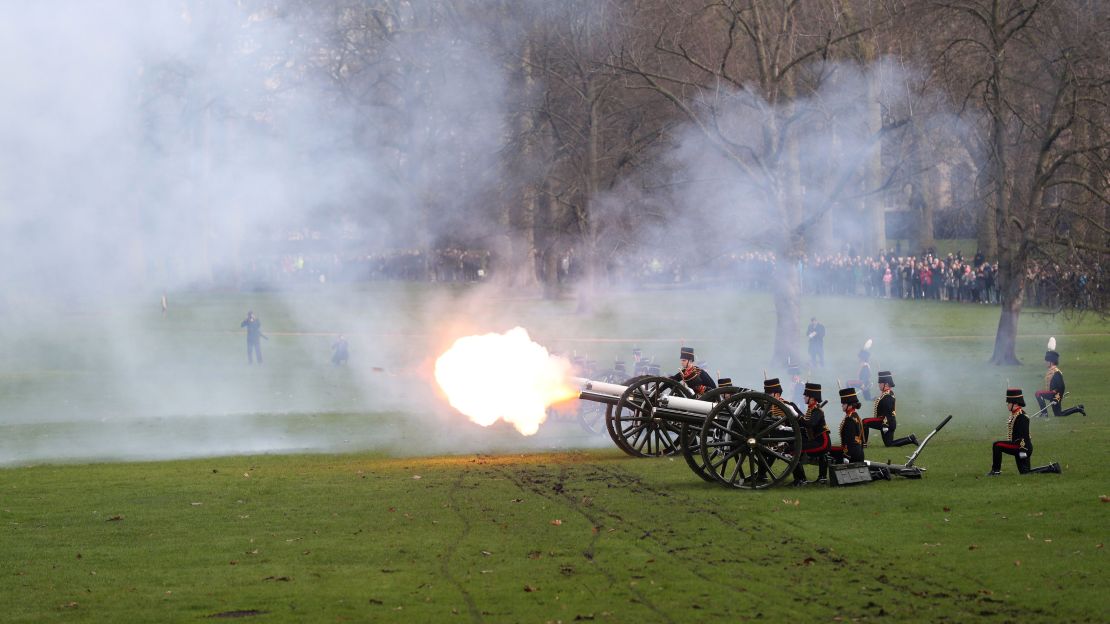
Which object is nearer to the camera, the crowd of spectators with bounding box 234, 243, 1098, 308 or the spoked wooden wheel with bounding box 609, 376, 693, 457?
the spoked wooden wheel with bounding box 609, 376, 693, 457

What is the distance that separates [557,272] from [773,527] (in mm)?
42551

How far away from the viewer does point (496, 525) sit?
15422mm

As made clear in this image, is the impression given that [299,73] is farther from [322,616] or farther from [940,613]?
[940,613]

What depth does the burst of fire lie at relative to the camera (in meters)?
22.7

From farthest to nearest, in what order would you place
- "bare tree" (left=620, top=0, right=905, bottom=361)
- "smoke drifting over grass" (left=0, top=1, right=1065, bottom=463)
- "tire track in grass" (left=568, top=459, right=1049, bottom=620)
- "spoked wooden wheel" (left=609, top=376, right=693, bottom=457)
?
"bare tree" (left=620, top=0, right=905, bottom=361), "spoked wooden wheel" (left=609, top=376, right=693, bottom=457), "smoke drifting over grass" (left=0, top=1, right=1065, bottom=463), "tire track in grass" (left=568, top=459, right=1049, bottom=620)

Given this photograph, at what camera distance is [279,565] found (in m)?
13.5

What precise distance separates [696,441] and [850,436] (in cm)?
264

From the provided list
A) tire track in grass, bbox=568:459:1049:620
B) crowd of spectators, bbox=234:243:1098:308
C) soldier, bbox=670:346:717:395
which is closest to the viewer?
tire track in grass, bbox=568:459:1049:620

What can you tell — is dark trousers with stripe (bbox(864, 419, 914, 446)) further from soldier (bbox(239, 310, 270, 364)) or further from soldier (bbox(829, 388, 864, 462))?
soldier (bbox(239, 310, 270, 364))

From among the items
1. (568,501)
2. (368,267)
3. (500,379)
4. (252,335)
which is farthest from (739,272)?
(568,501)

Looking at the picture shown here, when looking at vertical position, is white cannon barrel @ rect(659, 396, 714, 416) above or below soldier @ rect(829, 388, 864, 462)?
above

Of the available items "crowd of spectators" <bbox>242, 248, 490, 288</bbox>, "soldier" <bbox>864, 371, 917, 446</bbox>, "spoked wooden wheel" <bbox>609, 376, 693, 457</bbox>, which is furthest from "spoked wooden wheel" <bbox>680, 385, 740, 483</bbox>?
A: "crowd of spectators" <bbox>242, 248, 490, 288</bbox>

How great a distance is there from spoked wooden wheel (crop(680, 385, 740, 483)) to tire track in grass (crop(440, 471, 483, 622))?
10.6 ft

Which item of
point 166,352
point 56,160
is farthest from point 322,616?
point 166,352
